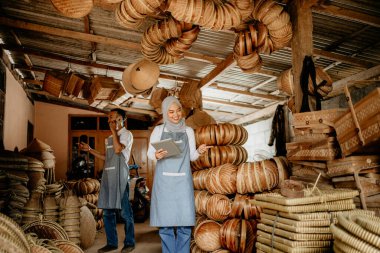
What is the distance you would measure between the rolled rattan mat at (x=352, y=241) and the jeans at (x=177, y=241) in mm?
1980

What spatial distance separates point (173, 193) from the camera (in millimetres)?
3600

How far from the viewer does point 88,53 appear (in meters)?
6.76

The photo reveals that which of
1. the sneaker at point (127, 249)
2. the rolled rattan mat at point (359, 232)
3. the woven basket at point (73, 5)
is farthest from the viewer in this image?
the sneaker at point (127, 249)

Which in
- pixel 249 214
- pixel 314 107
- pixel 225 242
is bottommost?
pixel 225 242

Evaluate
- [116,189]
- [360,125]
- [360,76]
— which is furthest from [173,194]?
[360,76]

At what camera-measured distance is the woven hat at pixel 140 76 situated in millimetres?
5516

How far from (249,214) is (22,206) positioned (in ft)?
9.41

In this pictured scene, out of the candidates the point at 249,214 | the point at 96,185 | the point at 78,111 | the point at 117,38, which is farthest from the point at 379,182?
the point at 78,111

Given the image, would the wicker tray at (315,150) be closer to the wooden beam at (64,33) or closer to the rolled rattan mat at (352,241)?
the rolled rattan mat at (352,241)

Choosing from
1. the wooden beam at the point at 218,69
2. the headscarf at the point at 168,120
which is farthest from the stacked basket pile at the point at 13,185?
the wooden beam at the point at 218,69

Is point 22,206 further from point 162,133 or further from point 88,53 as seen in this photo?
point 88,53

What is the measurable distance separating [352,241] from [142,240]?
471 centimetres

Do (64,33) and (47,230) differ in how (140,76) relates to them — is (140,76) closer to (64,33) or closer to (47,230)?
(64,33)

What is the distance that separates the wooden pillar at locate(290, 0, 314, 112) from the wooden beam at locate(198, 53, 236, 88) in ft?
5.31
